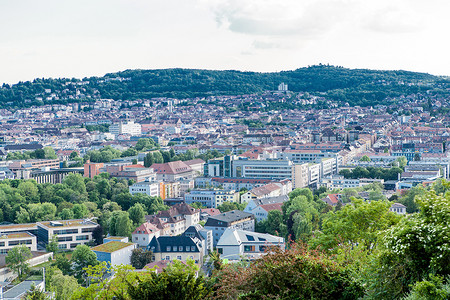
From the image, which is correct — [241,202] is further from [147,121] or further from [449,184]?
[147,121]

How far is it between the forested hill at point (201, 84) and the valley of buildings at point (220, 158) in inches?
159

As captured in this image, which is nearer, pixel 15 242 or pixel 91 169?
pixel 15 242

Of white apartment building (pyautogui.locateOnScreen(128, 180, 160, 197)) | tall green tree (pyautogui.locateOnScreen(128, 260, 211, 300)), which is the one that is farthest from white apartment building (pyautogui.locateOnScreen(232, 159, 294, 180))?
tall green tree (pyautogui.locateOnScreen(128, 260, 211, 300))

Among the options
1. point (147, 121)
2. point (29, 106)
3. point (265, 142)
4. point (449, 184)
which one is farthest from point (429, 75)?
point (449, 184)

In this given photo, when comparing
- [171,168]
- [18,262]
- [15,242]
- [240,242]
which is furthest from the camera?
[171,168]

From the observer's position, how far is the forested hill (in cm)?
12569

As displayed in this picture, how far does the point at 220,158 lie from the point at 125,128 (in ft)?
155

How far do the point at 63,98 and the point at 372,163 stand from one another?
9259 centimetres

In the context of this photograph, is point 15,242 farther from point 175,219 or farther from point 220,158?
point 220,158

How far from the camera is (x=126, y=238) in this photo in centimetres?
2683

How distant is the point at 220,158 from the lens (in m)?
50.8

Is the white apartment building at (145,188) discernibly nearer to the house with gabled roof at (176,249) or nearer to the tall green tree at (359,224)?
the house with gabled roof at (176,249)

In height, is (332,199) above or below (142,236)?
above

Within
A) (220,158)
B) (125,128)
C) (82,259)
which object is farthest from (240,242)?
(125,128)
